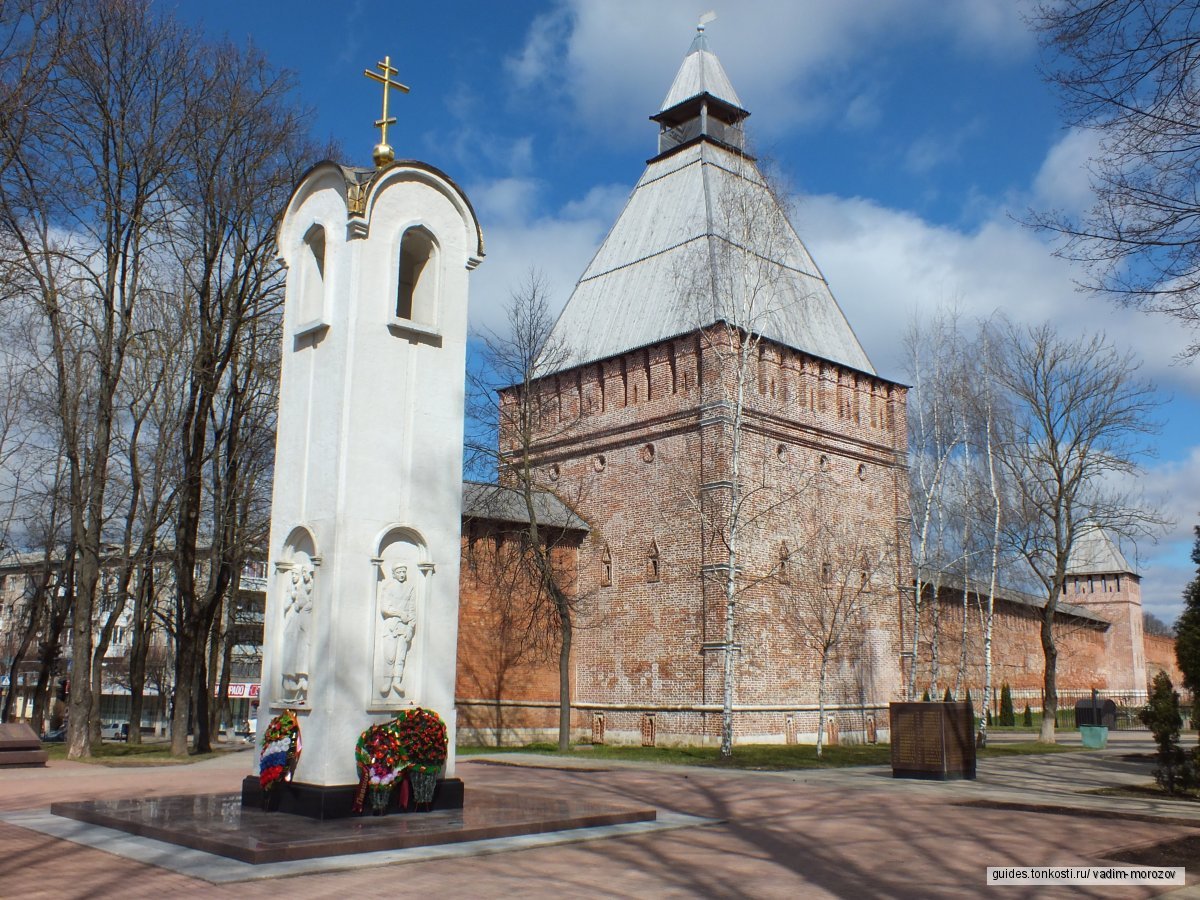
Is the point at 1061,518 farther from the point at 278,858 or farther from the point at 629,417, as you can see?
the point at 278,858

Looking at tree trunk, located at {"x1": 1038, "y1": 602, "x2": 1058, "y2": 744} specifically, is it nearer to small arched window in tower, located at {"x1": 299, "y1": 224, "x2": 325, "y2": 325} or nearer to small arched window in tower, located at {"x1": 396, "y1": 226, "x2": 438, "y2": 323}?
small arched window in tower, located at {"x1": 396, "y1": 226, "x2": 438, "y2": 323}

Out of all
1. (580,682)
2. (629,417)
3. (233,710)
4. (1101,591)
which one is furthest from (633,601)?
(1101,591)

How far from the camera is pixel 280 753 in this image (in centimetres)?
1034

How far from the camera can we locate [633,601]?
2755 cm

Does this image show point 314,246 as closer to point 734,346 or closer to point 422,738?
point 422,738

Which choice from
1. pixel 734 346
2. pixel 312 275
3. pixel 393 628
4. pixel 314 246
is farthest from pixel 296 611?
pixel 734 346

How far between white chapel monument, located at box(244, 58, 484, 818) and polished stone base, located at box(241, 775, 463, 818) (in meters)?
0.02

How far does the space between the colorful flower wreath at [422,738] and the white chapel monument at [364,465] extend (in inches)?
9.1

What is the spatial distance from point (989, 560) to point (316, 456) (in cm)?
2411

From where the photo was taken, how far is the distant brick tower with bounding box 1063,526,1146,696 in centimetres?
5706

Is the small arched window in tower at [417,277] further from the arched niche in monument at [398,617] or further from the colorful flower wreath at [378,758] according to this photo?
the colorful flower wreath at [378,758]

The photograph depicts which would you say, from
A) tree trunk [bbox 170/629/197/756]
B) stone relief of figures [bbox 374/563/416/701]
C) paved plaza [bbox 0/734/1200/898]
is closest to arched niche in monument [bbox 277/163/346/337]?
stone relief of figures [bbox 374/563/416/701]

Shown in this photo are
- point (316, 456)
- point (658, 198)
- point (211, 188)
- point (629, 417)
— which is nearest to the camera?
point (316, 456)

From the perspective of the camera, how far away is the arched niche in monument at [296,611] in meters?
10.5
